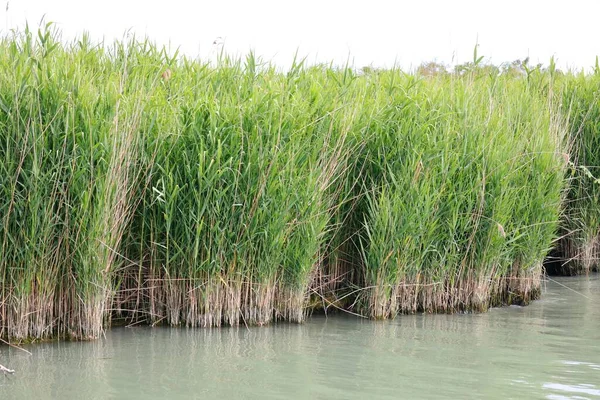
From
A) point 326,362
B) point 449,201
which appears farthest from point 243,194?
point 449,201

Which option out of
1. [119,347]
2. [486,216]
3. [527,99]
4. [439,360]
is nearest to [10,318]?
[119,347]

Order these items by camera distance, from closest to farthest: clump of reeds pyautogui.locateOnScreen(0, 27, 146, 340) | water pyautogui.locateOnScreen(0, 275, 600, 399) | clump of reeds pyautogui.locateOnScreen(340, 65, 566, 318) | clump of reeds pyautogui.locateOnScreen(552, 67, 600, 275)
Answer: water pyautogui.locateOnScreen(0, 275, 600, 399)
clump of reeds pyautogui.locateOnScreen(0, 27, 146, 340)
clump of reeds pyautogui.locateOnScreen(340, 65, 566, 318)
clump of reeds pyautogui.locateOnScreen(552, 67, 600, 275)

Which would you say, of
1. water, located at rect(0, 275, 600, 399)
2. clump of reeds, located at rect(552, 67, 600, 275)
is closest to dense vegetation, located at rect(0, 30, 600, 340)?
water, located at rect(0, 275, 600, 399)

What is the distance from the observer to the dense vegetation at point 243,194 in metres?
6.28

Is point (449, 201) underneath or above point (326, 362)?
above

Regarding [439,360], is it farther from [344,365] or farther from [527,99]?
[527,99]

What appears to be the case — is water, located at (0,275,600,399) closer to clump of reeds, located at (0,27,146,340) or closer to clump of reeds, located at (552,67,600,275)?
clump of reeds, located at (0,27,146,340)

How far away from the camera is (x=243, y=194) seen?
684cm

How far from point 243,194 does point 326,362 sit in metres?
1.69

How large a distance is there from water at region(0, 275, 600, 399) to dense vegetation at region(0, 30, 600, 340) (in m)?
0.35

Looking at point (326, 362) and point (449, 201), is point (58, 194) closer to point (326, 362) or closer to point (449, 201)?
point (326, 362)

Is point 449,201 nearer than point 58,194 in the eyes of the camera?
No

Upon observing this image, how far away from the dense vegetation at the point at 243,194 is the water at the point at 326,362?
13.8 inches

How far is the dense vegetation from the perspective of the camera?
628 centimetres
